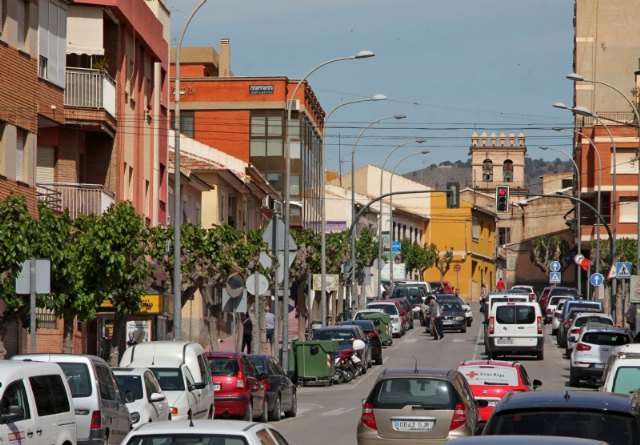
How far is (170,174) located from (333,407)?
23379 millimetres

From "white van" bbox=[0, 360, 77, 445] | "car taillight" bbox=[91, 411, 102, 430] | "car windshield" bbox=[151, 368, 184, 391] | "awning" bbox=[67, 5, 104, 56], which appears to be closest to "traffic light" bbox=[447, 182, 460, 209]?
"awning" bbox=[67, 5, 104, 56]

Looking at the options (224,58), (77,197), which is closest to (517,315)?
(77,197)

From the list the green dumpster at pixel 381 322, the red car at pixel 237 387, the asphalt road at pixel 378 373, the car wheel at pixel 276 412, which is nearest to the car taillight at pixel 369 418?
the asphalt road at pixel 378 373

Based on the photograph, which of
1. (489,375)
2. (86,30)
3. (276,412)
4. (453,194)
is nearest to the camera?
(489,375)

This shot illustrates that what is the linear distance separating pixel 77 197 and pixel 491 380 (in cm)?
→ 1570

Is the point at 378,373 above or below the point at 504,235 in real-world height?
below

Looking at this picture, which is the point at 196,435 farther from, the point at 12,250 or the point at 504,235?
the point at 504,235

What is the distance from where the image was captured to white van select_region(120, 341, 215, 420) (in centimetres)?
2339

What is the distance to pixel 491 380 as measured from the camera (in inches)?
1000

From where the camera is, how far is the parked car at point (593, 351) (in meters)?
40.1

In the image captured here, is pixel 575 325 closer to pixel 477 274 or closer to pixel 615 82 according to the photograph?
pixel 615 82

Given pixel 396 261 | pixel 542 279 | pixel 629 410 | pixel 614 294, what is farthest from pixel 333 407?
pixel 542 279

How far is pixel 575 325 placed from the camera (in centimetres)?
5125

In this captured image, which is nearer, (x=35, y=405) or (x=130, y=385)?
(x=35, y=405)
